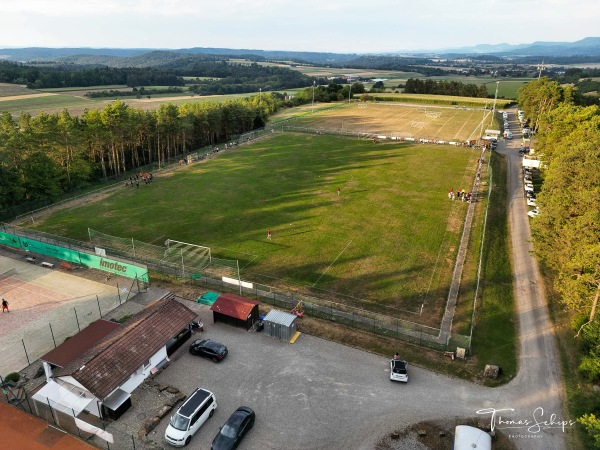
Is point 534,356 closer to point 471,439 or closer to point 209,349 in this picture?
point 471,439

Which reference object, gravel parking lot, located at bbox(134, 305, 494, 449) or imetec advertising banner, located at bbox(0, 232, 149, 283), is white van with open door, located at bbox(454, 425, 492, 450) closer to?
gravel parking lot, located at bbox(134, 305, 494, 449)

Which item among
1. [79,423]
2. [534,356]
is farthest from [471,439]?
[79,423]

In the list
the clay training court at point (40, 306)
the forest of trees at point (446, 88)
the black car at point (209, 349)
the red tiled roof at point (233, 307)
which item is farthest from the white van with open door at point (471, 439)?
the forest of trees at point (446, 88)

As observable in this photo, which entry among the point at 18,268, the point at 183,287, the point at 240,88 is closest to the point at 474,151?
the point at 183,287

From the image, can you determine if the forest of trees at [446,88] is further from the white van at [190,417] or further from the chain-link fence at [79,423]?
the chain-link fence at [79,423]

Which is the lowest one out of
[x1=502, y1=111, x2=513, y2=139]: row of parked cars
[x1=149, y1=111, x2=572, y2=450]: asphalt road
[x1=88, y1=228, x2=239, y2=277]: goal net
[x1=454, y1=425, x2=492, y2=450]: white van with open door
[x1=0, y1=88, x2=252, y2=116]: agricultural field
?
[x1=149, y1=111, x2=572, y2=450]: asphalt road

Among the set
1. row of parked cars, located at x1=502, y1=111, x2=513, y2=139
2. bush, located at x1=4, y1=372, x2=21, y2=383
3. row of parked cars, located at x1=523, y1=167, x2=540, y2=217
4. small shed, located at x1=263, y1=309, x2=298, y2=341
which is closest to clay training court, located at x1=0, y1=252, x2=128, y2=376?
bush, located at x1=4, y1=372, x2=21, y2=383
